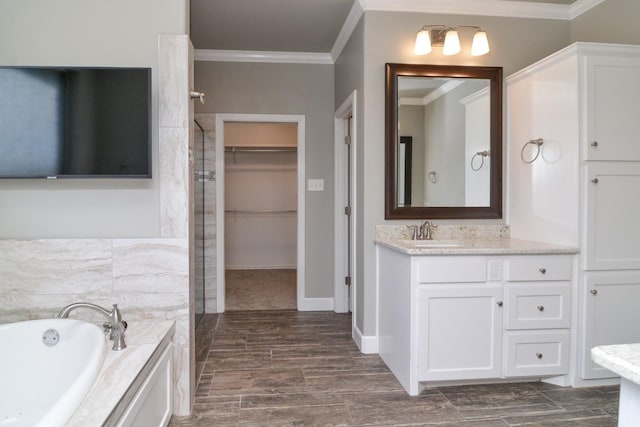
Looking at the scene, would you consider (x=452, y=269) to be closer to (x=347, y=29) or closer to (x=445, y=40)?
(x=445, y=40)

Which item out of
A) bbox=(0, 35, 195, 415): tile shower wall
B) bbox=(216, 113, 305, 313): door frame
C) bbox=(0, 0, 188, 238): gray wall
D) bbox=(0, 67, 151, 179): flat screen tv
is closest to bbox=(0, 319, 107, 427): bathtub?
bbox=(0, 35, 195, 415): tile shower wall

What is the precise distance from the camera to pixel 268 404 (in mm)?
2195

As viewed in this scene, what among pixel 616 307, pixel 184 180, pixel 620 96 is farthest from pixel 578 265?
pixel 184 180

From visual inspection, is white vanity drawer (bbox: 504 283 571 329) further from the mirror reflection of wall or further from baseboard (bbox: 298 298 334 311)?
baseboard (bbox: 298 298 334 311)

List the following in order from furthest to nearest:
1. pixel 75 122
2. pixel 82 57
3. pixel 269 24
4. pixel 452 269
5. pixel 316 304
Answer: pixel 316 304, pixel 269 24, pixel 452 269, pixel 82 57, pixel 75 122

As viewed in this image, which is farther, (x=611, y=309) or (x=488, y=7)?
(x=488, y=7)

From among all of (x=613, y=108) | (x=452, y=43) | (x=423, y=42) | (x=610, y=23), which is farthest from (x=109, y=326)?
(x=610, y=23)

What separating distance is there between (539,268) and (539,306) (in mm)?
228

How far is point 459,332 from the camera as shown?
2277 millimetres

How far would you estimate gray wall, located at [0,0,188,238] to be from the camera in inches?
79.8

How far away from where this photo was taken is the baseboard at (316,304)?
13.3ft

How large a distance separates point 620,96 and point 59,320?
325 centimetres

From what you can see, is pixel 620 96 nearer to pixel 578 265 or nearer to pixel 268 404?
pixel 578 265

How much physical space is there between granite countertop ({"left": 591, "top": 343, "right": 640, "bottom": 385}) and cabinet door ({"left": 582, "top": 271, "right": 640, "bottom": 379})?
1.76 meters
